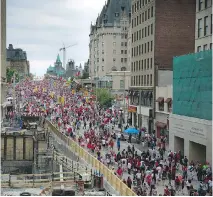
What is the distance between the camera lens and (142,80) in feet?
212

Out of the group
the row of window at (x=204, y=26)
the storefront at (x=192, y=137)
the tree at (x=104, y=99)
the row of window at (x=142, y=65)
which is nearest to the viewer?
the storefront at (x=192, y=137)

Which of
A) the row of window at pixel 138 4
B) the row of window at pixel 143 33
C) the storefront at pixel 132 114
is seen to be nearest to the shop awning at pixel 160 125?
the storefront at pixel 132 114

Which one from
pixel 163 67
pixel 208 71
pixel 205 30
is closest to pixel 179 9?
pixel 163 67

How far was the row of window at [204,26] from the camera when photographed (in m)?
41.2

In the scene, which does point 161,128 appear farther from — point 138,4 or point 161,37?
point 138,4

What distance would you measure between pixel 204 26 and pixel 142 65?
22.9 meters

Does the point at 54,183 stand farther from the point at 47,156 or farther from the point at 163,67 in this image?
the point at 163,67

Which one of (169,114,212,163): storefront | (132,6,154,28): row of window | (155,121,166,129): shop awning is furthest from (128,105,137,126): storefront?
(169,114,212,163): storefront

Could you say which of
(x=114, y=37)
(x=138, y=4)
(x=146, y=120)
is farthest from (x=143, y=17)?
(x=114, y=37)

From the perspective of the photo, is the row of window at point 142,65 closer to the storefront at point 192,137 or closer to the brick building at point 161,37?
the brick building at point 161,37

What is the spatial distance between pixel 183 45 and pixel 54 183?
3696 centimetres

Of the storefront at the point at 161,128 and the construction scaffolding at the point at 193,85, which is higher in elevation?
the construction scaffolding at the point at 193,85

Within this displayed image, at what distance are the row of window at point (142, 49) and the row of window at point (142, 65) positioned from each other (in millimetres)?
1177

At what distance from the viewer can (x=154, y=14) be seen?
5944 centimetres
